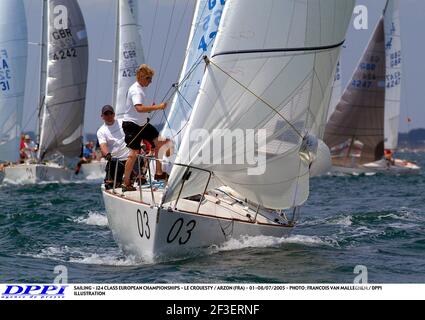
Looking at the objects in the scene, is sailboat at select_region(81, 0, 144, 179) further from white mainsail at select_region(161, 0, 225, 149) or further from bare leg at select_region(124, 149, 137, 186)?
bare leg at select_region(124, 149, 137, 186)

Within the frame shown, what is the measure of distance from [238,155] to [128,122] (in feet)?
4.18

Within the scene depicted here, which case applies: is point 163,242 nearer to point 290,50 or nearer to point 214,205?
point 214,205

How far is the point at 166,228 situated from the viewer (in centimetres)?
962

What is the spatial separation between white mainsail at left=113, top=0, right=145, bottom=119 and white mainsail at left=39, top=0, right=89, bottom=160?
9.71 feet

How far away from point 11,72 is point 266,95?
17534mm

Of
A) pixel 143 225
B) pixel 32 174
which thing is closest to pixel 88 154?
pixel 32 174

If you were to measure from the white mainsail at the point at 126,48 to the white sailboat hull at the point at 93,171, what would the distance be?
2.21 m

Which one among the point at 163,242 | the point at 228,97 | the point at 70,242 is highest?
the point at 228,97

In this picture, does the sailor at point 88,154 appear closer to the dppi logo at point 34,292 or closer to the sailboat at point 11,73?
the sailboat at point 11,73

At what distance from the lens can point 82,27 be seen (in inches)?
1228

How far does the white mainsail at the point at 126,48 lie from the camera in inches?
1350

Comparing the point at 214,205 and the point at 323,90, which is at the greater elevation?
the point at 323,90

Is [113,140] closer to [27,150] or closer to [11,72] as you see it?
[11,72]

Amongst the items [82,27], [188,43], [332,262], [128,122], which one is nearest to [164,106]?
[128,122]
